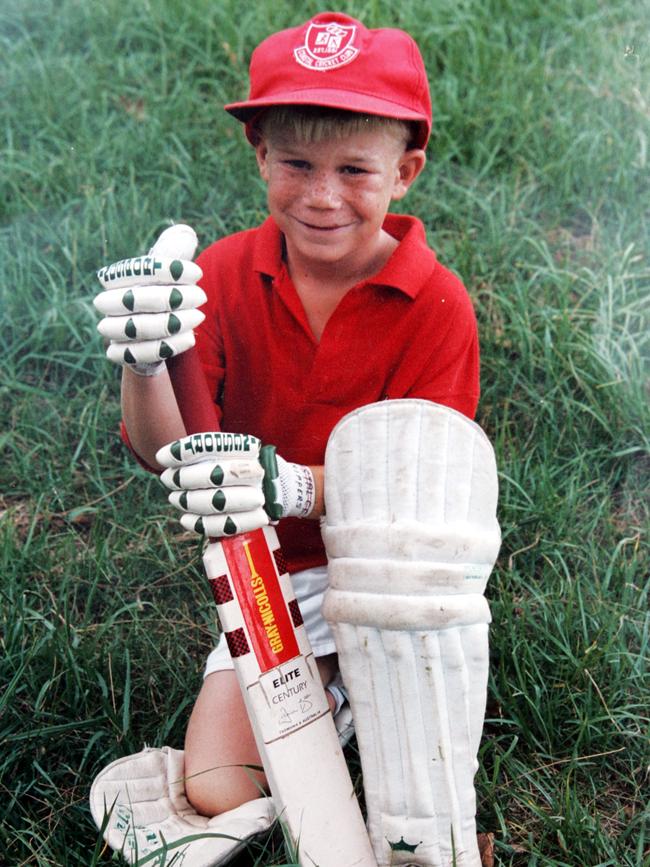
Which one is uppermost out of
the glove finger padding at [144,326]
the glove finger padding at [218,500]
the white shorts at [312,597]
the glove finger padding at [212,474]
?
the glove finger padding at [144,326]

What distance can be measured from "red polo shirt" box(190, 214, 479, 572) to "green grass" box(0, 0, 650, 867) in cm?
46

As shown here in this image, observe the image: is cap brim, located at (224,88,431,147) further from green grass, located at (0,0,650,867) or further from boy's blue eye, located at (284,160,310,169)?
green grass, located at (0,0,650,867)

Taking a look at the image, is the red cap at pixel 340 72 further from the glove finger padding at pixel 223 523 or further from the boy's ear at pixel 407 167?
the glove finger padding at pixel 223 523

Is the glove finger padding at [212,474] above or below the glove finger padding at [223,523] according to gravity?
above

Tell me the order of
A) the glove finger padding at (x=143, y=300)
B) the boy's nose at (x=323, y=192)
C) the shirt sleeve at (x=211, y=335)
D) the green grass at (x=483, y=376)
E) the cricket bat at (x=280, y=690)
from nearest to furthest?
the glove finger padding at (x=143, y=300) → the cricket bat at (x=280, y=690) → the boy's nose at (x=323, y=192) → the green grass at (x=483, y=376) → the shirt sleeve at (x=211, y=335)

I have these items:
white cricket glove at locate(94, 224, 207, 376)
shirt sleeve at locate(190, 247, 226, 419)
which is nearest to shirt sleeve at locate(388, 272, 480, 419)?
shirt sleeve at locate(190, 247, 226, 419)

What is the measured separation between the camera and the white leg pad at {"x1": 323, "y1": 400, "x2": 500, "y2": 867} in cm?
163

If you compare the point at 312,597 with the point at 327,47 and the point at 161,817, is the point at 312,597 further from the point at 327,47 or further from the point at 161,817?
the point at 327,47

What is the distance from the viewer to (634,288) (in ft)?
9.16

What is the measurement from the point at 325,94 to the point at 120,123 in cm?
171

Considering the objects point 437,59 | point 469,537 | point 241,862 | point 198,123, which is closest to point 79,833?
point 241,862

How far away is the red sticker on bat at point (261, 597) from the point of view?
170 cm

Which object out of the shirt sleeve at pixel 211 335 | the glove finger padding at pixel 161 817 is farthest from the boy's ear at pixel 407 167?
the glove finger padding at pixel 161 817

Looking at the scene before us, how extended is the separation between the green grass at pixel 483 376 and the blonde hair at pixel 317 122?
3.03 ft
